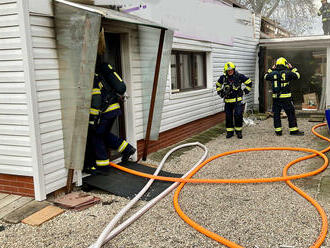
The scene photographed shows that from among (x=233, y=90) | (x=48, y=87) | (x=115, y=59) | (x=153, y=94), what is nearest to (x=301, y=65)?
(x=233, y=90)

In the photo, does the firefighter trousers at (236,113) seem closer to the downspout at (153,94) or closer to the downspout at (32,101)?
the downspout at (153,94)

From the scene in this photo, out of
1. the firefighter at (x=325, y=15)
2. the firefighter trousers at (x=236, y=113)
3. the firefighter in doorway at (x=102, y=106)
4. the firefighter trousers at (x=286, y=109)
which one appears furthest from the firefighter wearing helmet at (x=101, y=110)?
the firefighter at (x=325, y=15)

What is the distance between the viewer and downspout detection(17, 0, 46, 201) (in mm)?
3896

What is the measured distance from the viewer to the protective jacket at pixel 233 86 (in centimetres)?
798

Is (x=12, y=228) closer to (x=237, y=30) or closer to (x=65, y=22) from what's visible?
(x=65, y=22)

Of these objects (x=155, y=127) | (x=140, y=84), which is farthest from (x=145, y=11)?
(x=155, y=127)

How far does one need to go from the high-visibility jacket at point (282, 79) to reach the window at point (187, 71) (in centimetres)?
191

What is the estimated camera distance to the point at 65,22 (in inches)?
164

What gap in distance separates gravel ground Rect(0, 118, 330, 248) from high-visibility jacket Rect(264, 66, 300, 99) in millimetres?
2966

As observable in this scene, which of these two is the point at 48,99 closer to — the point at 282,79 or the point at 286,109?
the point at 282,79

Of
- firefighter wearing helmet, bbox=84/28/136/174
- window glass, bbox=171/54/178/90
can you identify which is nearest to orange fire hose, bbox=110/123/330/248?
firefighter wearing helmet, bbox=84/28/136/174

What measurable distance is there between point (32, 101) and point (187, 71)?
513cm

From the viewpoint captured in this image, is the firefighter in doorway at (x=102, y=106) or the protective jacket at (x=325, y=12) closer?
the firefighter in doorway at (x=102, y=106)

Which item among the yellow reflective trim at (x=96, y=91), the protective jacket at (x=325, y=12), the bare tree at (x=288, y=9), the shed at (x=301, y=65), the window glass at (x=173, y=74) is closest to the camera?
the yellow reflective trim at (x=96, y=91)
